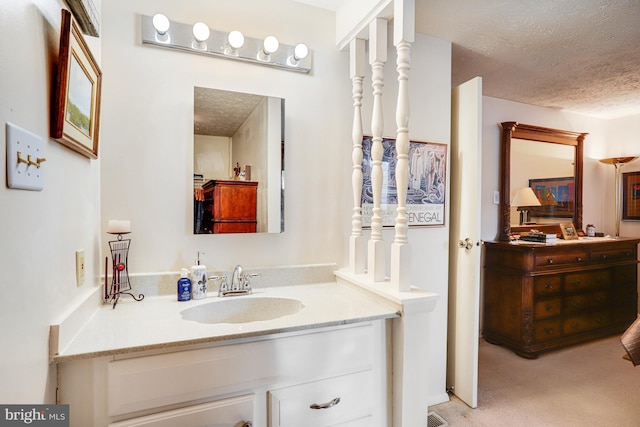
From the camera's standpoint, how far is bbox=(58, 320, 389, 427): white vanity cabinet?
0.96 meters

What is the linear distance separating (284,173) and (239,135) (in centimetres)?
30

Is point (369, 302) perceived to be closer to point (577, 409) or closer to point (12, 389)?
point (12, 389)

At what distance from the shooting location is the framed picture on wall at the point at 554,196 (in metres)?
3.43

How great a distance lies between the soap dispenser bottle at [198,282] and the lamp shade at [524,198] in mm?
3088

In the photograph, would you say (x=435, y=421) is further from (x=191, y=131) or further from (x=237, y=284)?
(x=191, y=131)

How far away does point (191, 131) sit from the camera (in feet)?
5.16

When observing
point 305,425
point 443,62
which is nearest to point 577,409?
point 305,425

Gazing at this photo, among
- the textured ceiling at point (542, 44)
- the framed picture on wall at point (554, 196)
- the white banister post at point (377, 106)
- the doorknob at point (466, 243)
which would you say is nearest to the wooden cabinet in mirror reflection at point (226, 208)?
the white banister post at point (377, 106)

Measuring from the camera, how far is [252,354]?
1.11m

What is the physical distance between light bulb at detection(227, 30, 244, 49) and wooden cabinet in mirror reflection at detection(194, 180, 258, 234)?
66 cm

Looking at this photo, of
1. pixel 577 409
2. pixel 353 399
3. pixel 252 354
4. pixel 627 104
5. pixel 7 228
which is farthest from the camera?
pixel 627 104

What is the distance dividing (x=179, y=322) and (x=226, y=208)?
619 millimetres

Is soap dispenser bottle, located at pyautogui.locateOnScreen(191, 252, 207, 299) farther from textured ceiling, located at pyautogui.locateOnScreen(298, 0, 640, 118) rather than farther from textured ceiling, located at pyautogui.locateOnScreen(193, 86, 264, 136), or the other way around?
textured ceiling, located at pyautogui.locateOnScreen(298, 0, 640, 118)

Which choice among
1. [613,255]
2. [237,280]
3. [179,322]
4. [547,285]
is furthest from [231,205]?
[613,255]
